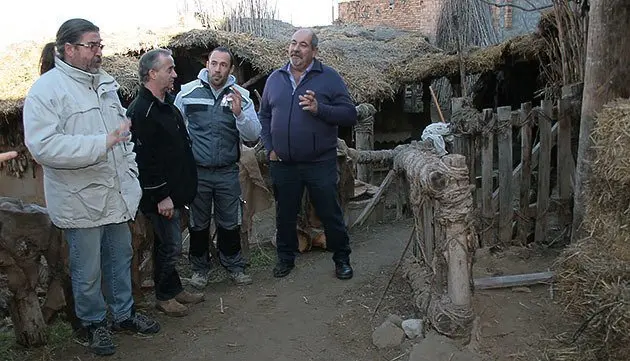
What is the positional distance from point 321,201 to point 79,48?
6.96 feet

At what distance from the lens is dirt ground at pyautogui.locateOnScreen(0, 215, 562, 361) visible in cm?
354

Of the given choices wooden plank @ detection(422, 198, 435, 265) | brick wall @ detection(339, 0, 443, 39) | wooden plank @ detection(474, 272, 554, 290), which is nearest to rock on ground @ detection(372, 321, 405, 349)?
wooden plank @ detection(422, 198, 435, 265)

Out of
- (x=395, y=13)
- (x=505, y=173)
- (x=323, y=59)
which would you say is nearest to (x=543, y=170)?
(x=505, y=173)

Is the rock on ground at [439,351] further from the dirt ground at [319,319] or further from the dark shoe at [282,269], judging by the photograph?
the dark shoe at [282,269]

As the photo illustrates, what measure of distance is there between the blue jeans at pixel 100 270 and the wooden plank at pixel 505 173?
299 cm

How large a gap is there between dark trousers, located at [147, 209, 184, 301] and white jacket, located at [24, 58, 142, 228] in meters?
0.51

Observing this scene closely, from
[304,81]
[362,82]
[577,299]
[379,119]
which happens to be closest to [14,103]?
[362,82]

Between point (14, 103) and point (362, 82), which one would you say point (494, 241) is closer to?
point (362, 82)

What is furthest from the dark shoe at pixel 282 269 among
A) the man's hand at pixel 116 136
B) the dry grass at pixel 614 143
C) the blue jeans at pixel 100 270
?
the dry grass at pixel 614 143

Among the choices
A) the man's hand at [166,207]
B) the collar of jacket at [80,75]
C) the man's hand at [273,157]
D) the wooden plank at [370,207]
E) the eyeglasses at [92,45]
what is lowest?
the wooden plank at [370,207]

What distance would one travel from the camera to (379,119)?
14.9 metres

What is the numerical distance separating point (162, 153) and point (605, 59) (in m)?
3.01

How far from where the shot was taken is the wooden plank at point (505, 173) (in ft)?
15.9

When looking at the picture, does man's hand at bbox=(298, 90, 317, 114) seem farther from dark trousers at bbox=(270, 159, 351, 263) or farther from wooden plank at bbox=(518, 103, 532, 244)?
wooden plank at bbox=(518, 103, 532, 244)
